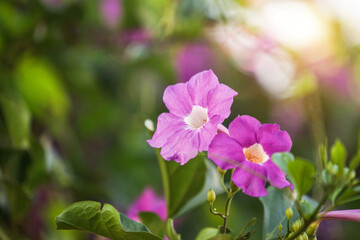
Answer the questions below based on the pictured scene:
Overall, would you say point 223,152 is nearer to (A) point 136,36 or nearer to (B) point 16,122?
(B) point 16,122

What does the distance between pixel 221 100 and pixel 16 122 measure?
14.2 inches

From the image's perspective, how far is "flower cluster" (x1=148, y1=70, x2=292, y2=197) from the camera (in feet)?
0.97

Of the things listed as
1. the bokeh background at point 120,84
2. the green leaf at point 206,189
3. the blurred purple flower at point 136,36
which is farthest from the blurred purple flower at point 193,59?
the green leaf at point 206,189

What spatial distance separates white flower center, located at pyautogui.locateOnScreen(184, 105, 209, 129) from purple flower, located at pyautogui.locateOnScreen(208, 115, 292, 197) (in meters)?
0.03

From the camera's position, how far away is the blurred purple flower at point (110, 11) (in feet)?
3.14

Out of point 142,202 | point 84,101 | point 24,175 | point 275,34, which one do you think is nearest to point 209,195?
point 142,202

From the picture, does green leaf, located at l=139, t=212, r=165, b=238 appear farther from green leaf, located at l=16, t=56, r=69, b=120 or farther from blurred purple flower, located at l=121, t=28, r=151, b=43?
blurred purple flower, located at l=121, t=28, r=151, b=43

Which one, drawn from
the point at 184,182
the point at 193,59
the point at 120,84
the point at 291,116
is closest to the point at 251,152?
the point at 184,182

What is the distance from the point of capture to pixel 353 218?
1.05 ft

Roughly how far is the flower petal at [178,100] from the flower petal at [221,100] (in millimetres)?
22

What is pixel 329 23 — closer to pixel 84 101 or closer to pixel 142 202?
pixel 84 101

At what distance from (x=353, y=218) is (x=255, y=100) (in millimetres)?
926

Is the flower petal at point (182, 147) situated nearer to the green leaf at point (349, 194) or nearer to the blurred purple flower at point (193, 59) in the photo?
the green leaf at point (349, 194)

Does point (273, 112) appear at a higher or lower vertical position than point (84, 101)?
lower
